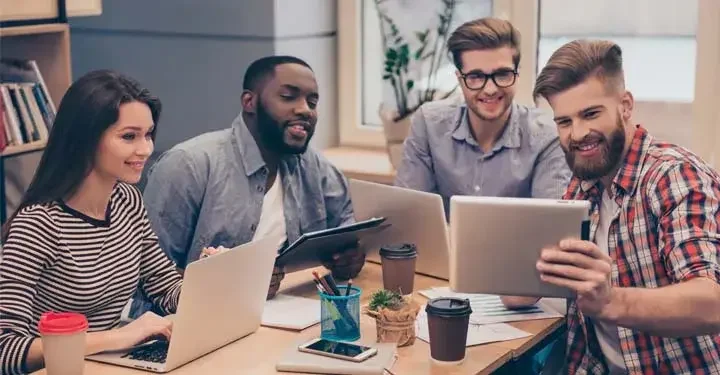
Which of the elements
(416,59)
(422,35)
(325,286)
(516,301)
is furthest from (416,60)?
(325,286)

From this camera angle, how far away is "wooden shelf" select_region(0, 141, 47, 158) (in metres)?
3.30

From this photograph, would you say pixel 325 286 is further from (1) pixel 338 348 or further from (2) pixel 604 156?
(2) pixel 604 156

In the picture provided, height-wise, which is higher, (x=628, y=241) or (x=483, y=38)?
(x=483, y=38)

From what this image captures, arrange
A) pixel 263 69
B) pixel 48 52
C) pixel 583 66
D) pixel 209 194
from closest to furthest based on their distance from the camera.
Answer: pixel 583 66 < pixel 209 194 < pixel 263 69 < pixel 48 52

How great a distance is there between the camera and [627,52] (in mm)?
3588

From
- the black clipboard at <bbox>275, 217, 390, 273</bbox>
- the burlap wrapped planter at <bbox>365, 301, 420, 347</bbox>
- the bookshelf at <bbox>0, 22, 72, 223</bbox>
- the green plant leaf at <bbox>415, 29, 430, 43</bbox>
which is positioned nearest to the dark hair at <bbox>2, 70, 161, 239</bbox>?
the black clipboard at <bbox>275, 217, 390, 273</bbox>

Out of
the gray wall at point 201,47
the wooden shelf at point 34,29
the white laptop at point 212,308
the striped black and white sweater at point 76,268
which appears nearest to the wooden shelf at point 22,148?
the wooden shelf at point 34,29

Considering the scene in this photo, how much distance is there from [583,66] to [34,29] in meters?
1.95

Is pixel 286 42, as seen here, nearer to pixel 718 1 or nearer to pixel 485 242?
pixel 718 1

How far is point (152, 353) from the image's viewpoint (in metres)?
1.96

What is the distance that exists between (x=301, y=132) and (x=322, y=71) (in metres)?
1.25

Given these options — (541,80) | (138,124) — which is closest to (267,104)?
(138,124)

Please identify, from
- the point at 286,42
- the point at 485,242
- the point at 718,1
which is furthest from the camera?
the point at 286,42

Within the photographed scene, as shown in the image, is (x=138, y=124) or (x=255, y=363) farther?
(x=138, y=124)
